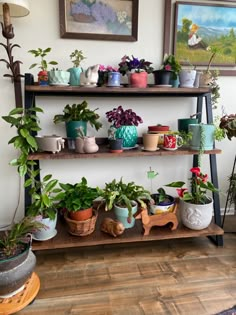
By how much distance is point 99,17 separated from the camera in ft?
4.93

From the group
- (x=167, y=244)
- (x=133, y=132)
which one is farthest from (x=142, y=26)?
(x=167, y=244)

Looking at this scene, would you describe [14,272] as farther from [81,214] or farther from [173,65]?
[173,65]

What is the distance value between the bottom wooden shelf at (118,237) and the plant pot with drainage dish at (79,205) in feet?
0.17

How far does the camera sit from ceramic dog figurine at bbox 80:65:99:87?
1.31 meters

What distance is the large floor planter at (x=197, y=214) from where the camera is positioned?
147 cm

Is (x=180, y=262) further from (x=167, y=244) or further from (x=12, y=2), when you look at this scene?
(x=12, y=2)

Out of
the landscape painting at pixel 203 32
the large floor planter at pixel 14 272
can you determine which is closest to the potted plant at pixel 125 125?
the landscape painting at pixel 203 32

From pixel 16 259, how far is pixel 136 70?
1183 millimetres

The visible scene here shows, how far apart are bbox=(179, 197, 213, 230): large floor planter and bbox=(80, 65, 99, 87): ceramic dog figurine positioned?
3.00 ft

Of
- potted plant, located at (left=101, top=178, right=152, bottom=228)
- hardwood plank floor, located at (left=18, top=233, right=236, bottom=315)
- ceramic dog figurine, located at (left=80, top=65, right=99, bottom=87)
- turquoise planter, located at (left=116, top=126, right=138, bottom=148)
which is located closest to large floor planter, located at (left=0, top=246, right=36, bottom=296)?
hardwood plank floor, located at (left=18, top=233, right=236, bottom=315)

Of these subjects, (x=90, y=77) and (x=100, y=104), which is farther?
(x=100, y=104)

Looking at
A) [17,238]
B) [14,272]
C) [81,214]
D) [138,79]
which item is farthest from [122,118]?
[14,272]

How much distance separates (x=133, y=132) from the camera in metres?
1.46

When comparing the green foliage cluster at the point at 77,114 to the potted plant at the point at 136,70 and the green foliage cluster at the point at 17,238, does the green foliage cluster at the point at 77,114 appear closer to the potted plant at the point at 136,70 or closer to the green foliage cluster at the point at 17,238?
the potted plant at the point at 136,70
